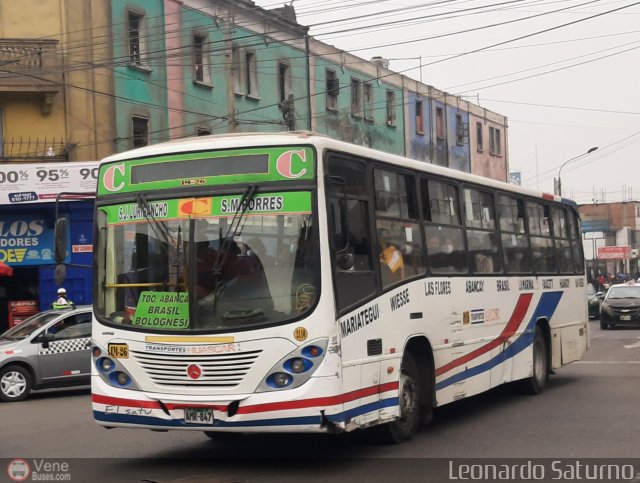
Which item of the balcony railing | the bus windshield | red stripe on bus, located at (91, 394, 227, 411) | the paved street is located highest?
the balcony railing

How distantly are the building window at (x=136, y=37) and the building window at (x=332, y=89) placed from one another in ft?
33.5

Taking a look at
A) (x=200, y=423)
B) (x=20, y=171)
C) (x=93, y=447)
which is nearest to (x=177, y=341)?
(x=200, y=423)

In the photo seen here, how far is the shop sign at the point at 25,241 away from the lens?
27.8 metres

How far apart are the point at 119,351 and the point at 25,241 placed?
19.3 m

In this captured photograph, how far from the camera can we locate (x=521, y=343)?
14734 millimetres

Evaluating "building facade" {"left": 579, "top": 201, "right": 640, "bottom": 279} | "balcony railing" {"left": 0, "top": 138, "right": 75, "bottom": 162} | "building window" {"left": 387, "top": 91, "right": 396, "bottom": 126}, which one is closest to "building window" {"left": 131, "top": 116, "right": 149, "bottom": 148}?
"balcony railing" {"left": 0, "top": 138, "right": 75, "bottom": 162}

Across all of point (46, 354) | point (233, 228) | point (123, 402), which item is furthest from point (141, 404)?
point (46, 354)

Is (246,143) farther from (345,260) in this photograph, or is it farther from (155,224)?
(345,260)

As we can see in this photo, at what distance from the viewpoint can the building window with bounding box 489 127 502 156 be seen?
5325cm

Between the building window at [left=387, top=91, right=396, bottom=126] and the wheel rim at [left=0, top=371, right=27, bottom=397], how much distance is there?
27.1 meters

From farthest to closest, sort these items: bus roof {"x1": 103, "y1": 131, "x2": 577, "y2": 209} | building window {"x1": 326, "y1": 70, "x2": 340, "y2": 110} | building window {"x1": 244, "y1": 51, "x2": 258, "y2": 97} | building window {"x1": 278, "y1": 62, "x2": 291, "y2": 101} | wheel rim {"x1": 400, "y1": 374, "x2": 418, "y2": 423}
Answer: building window {"x1": 326, "y1": 70, "x2": 340, "y2": 110} < building window {"x1": 278, "y1": 62, "x2": 291, "y2": 101} < building window {"x1": 244, "y1": 51, "x2": 258, "y2": 97} < wheel rim {"x1": 400, "y1": 374, "x2": 418, "y2": 423} < bus roof {"x1": 103, "y1": 131, "x2": 577, "y2": 209}

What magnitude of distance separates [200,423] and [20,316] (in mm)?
19678

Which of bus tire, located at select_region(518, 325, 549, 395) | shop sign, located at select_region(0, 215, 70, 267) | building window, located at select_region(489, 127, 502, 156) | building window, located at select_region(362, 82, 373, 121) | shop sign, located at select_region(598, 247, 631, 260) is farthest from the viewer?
shop sign, located at select_region(598, 247, 631, 260)

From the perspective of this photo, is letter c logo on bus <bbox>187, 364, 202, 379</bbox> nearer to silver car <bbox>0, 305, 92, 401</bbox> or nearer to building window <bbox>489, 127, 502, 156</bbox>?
silver car <bbox>0, 305, 92, 401</bbox>
